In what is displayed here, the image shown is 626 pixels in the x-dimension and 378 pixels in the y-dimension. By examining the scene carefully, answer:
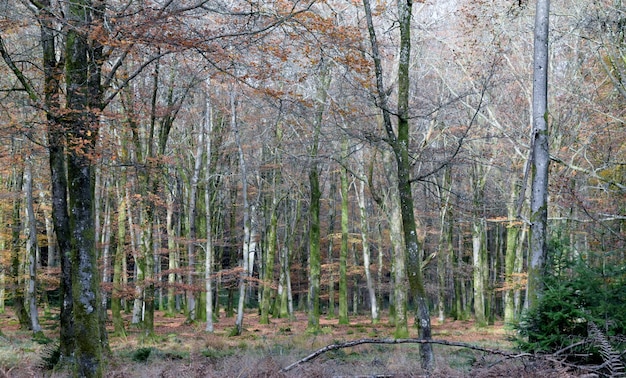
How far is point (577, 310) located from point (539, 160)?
3702mm

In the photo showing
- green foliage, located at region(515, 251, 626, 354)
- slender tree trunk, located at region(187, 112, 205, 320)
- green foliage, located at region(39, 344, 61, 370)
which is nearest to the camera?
green foliage, located at region(515, 251, 626, 354)

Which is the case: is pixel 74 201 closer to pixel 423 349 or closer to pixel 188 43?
pixel 188 43

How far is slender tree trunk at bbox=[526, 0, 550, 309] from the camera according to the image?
24.9ft

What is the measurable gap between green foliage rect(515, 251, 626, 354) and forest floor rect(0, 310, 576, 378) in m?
0.50

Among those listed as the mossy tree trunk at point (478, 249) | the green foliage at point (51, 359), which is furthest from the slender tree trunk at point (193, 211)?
the mossy tree trunk at point (478, 249)

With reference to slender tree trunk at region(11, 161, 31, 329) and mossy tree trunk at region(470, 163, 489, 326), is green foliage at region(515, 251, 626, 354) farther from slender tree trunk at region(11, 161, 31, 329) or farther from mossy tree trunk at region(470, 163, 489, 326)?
mossy tree trunk at region(470, 163, 489, 326)

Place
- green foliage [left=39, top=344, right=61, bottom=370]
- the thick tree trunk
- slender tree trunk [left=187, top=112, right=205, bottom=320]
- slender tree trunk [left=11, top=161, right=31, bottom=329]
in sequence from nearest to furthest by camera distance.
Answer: the thick tree trunk, green foliage [left=39, top=344, right=61, bottom=370], slender tree trunk [left=11, top=161, right=31, bottom=329], slender tree trunk [left=187, top=112, right=205, bottom=320]

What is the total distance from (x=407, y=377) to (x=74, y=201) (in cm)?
484

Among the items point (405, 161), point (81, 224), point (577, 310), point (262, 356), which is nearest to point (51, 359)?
point (262, 356)

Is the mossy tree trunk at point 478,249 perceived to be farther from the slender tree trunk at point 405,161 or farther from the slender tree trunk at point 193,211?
the slender tree trunk at point 405,161

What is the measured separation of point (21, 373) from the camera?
19.7 feet

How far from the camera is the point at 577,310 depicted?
468 cm

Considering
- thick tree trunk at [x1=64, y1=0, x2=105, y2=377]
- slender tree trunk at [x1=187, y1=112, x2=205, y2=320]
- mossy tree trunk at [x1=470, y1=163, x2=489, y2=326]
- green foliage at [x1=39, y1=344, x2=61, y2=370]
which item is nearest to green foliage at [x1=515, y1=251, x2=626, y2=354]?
thick tree trunk at [x1=64, y1=0, x2=105, y2=377]

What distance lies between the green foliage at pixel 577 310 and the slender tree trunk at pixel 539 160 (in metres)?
2.28
